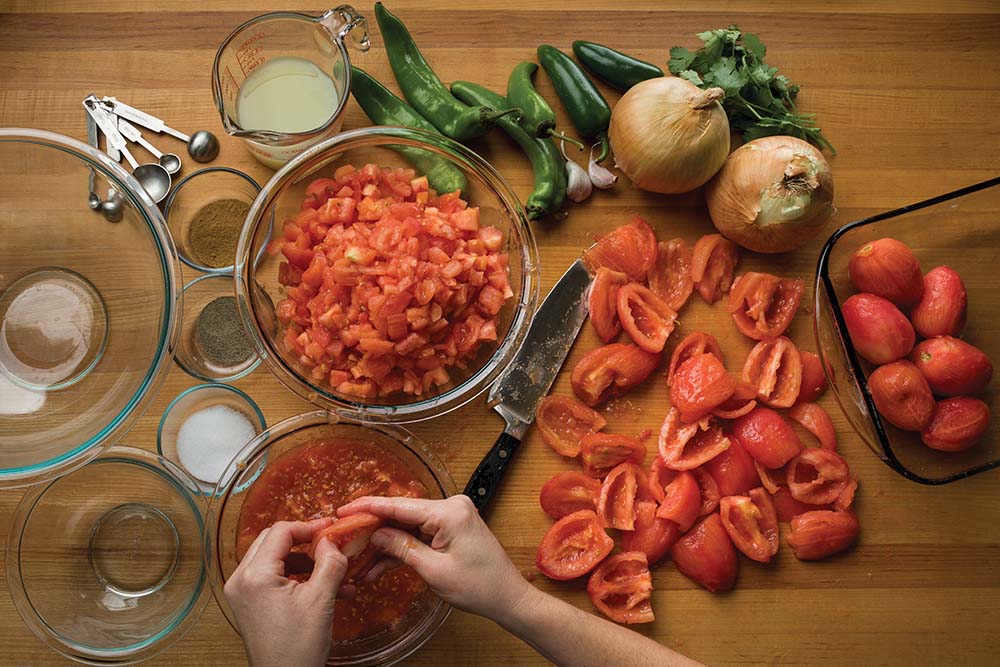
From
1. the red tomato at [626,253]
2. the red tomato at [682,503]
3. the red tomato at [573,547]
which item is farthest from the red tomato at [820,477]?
the red tomato at [626,253]

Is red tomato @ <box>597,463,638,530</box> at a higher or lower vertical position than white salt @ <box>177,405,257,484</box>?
lower

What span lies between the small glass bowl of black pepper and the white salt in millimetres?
116

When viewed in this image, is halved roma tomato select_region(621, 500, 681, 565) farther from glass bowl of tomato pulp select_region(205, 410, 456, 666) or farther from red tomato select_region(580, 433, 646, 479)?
glass bowl of tomato pulp select_region(205, 410, 456, 666)

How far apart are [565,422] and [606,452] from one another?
149 mm

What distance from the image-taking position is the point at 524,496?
222cm

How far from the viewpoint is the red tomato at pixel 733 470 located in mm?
2197

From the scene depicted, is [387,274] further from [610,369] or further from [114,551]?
[114,551]

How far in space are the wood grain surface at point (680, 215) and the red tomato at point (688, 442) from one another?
0.28ft

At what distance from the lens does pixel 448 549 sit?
1848 mm

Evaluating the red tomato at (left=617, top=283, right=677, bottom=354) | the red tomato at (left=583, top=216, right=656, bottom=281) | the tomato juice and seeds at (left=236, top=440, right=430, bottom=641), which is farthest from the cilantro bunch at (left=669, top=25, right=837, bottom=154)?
the tomato juice and seeds at (left=236, top=440, right=430, bottom=641)

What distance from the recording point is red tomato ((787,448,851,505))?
2213 millimetres

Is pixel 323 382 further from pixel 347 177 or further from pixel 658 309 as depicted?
pixel 658 309

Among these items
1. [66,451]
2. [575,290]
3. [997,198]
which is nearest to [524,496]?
[575,290]

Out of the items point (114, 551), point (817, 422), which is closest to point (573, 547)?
point (817, 422)
